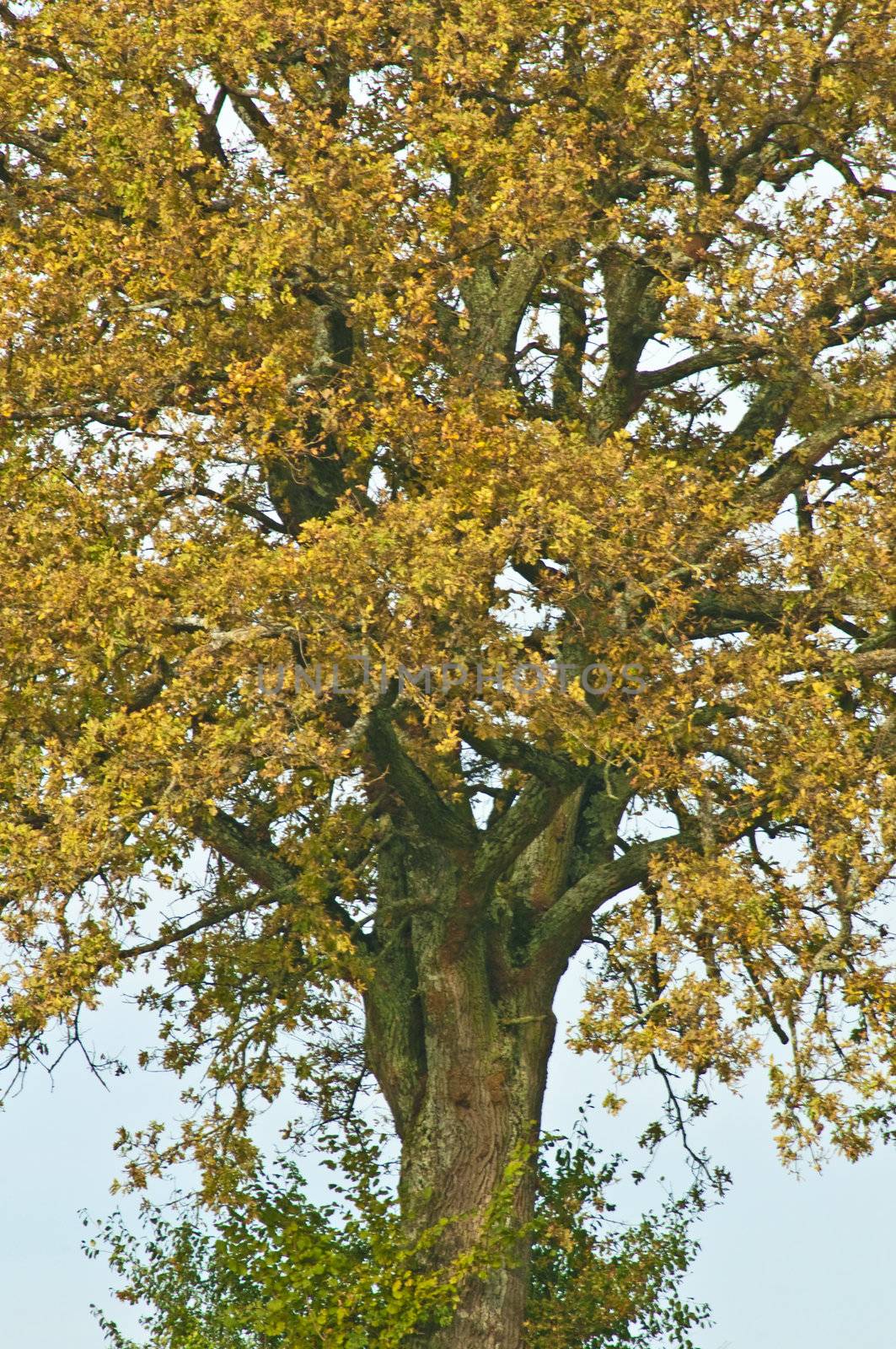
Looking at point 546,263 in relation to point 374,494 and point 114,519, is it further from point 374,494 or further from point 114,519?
point 114,519

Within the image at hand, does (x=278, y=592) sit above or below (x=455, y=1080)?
above

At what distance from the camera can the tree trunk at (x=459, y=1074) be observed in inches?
642

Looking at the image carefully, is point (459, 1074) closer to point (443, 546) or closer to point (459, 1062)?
point (459, 1062)

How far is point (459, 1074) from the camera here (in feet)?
55.3

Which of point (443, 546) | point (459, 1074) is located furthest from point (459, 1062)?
point (443, 546)

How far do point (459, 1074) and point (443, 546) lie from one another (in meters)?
6.07

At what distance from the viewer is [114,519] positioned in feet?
50.1

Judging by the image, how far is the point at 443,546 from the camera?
A: 13453 mm

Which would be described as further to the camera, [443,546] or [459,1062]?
[459,1062]

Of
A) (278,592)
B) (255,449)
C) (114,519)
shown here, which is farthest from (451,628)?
(114,519)

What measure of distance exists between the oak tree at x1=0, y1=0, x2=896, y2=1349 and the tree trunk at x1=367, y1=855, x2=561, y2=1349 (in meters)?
0.05

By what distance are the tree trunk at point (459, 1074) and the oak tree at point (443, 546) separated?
0.15 ft

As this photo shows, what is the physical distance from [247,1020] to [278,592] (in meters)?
5.03

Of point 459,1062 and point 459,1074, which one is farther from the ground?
point 459,1062
